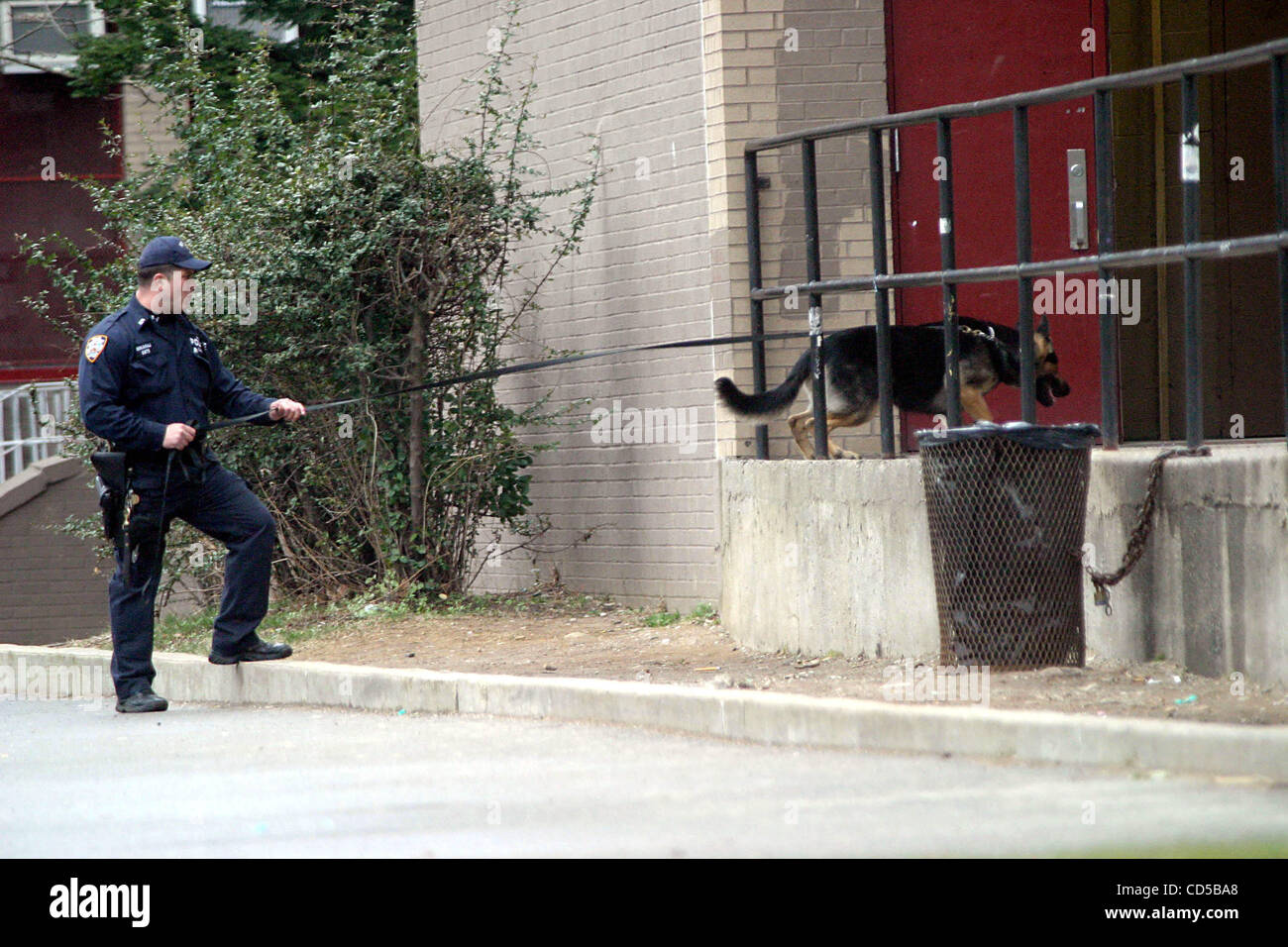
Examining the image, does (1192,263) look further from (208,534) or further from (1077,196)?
(208,534)

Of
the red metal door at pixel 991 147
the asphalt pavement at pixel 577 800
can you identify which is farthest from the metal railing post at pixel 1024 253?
the red metal door at pixel 991 147

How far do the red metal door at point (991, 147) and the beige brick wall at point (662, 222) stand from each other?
0.84 feet

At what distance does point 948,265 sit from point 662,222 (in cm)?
335

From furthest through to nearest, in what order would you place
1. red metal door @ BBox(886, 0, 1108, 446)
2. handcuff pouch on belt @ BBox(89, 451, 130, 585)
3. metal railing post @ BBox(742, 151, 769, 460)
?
red metal door @ BBox(886, 0, 1108, 446)
metal railing post @ BBox(742, 151, 769, 460)
handcuff pouch on belt @ BBox(89, 451, 130, 585)

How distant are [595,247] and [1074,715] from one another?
5.98 meters

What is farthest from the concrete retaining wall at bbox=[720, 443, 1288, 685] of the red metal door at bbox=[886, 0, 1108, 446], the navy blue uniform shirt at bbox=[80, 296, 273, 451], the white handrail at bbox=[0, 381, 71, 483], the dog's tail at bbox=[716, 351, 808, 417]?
the white handrail at bbox=[0, 381, 71, 483]

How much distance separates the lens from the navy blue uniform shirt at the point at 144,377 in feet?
25.4

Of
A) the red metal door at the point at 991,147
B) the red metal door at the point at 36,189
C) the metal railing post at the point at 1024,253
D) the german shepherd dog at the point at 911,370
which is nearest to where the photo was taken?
the metal railing post at the point at 1024,253

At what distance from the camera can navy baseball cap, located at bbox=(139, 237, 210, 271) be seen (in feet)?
25.9

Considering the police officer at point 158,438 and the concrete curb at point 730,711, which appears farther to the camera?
the police officer at point 158,438

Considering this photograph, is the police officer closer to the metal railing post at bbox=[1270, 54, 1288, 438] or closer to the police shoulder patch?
the police shoulder patch

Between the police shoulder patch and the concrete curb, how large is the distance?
1712 millimetres

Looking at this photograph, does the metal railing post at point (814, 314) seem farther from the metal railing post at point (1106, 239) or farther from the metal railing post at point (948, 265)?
the metal railing post at point (1106, 239)

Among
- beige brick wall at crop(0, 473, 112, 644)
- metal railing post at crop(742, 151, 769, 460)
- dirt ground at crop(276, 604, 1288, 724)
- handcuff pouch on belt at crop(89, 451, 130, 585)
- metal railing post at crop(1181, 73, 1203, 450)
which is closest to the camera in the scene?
dirt ground at crop(276, 604, 1288, 724)
